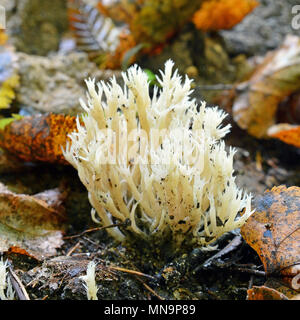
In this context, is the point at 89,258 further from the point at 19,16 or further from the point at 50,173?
the point at 19,16

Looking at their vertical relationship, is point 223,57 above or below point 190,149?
above

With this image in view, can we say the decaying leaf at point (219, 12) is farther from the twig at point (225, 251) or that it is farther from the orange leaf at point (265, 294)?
the orange leaf at point (265, 294)

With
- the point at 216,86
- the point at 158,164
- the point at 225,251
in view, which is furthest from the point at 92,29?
the point at 225,251

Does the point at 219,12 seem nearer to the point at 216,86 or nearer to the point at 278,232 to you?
the point at 216,86

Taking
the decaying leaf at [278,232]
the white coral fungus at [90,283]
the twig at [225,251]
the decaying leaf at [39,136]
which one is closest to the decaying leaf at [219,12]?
the decaying leaf at [39,136]

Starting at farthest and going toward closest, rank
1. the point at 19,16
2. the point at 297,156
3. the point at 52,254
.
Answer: the point at 19,16 → the point at 297,156 → the point at 52,254

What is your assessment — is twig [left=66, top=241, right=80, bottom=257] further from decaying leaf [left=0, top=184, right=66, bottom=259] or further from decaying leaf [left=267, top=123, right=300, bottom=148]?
decaying leaf [left=267, top=123, right=300, bottom=148]
